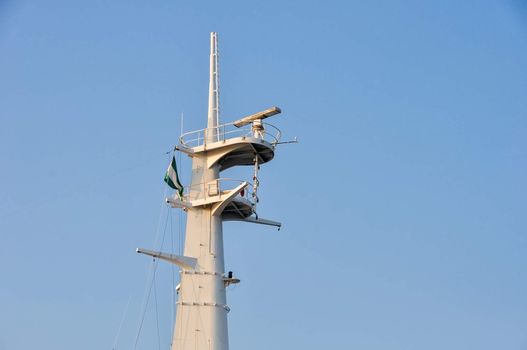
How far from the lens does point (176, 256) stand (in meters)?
60.2

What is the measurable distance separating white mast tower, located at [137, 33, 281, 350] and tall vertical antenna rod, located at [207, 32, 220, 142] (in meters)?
0.05

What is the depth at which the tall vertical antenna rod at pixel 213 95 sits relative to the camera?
209 feet

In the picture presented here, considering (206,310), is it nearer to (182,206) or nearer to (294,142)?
(182,206)

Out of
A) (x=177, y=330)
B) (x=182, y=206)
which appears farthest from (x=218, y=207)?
(x=177, y=330)

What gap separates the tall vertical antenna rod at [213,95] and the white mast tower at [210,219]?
0.05m

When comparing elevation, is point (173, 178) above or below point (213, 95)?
below

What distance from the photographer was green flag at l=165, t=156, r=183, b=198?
6138 cm

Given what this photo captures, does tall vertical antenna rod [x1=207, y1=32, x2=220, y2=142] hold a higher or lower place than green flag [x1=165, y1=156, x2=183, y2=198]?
higher

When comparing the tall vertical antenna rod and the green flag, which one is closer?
the green flag

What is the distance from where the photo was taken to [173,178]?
61.6m

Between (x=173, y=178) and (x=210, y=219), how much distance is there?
2869 millimetres

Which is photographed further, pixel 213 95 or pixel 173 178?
pixel 213 95

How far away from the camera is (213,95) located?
6512 cm

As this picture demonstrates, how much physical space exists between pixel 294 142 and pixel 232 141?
3241 mm
